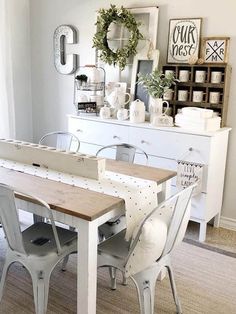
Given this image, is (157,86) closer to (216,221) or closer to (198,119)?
(198,119)

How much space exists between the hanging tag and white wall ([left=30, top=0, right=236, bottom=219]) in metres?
0.43

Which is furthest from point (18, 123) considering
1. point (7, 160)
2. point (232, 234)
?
point (232, 234)

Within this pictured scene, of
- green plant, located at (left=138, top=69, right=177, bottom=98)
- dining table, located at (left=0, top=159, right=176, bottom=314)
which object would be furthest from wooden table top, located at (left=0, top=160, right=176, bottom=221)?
green plant, located at (left=138, top=69, right=177, bottom=98)

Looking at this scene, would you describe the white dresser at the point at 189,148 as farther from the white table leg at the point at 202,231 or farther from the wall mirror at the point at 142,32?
the wall mirror at the point at 142,32

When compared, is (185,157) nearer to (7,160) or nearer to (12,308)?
(7,160)

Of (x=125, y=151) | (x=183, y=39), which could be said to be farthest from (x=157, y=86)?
(x=125, y=151)

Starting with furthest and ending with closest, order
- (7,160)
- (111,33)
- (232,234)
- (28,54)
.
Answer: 1. (28,54)
2. (111,33)
3. (232,234)
4. (7,160)

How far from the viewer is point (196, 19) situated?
303cm

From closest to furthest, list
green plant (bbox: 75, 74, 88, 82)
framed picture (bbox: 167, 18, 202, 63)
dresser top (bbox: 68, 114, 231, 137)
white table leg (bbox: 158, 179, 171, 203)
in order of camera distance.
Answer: white table leg (bbox: 158, 179, 171, 203) < dresser top (bbox: 68, 114, 231, 137) < framed picture (bbox: 167, 18, 202, 63) < green plant (bbox: 75, 74, 88, 82)

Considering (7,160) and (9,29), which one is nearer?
(7,160)

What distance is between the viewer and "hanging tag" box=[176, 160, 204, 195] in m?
2.82

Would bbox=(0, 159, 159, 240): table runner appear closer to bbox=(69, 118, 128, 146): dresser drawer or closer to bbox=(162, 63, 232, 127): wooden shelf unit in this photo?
bbox=(69, 118, 128, 146): dresser drawer

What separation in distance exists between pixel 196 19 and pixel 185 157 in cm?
119

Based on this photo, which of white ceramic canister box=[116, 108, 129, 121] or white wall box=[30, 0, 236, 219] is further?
white ceramic canister box=[116, 108, 129, 121]
